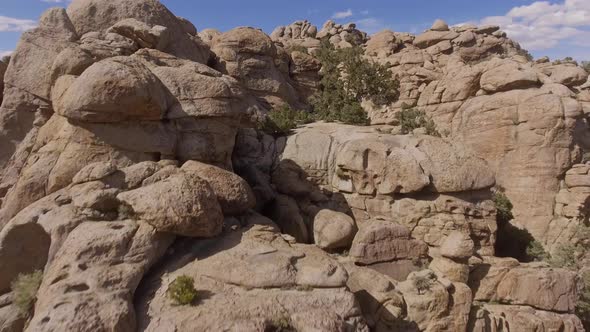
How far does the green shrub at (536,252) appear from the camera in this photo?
22.1m

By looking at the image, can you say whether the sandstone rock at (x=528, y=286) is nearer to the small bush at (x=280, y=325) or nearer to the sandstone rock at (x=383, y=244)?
the sandstone rock at (x=383, y=244)

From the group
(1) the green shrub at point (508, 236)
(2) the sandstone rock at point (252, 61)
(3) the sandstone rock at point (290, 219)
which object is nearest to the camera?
(3) the sandstone rock at point (290, 219)

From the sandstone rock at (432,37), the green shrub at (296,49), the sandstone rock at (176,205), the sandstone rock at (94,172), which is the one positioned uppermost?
the sandstone rock at (432,37)

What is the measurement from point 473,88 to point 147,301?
26357 mm

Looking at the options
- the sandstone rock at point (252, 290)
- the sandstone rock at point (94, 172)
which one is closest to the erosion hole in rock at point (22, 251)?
the sandstone rock at point (94, 172)

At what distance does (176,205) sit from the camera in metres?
11.6

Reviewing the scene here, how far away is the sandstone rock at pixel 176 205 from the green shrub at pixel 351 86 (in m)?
17.0

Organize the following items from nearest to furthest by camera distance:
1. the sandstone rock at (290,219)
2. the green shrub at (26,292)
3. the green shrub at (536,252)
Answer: the green shrub at (26,292)
the sandstone rock at (290,219)
the green shrub at (536,252)

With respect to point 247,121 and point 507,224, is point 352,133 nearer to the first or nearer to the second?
point 247,121

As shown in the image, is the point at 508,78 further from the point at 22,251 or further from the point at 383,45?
the point at 22,251

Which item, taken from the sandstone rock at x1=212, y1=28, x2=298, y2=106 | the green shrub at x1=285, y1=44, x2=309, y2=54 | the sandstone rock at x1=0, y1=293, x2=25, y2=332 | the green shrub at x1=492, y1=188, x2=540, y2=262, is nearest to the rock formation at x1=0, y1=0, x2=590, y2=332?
the sandstone rock at x1=0, y1=293, x2=25, y2=332

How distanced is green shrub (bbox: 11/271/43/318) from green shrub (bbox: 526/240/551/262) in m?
24.9

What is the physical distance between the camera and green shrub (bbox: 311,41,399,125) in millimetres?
30344

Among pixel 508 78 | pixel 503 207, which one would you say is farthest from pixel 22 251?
pixel 508 78
